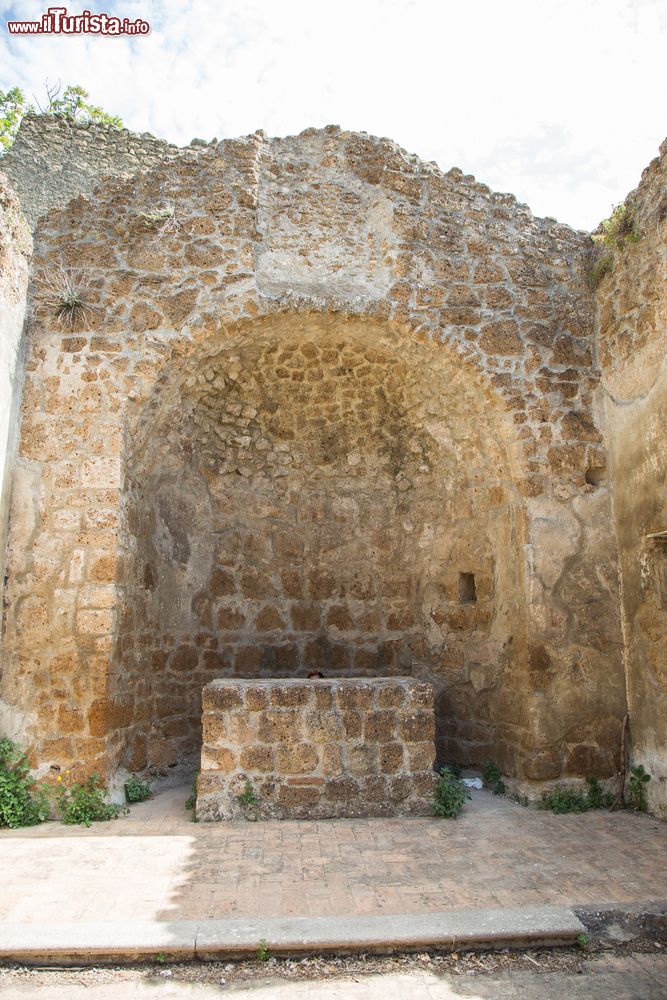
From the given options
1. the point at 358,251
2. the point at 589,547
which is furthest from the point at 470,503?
the point at 358,251

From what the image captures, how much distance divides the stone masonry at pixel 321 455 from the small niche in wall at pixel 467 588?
20 mm

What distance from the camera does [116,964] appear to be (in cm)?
311

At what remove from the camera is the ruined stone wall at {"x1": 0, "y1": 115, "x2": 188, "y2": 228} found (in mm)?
10789

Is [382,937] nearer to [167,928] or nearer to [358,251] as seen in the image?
[167,928]

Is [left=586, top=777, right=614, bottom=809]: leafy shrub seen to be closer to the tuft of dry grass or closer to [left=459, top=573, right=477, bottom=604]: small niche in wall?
[left=459, top=573, right=477, bottom=604]: small niche in wall

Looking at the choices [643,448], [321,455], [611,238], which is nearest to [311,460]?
[321,455]

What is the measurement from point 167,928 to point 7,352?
400 cm

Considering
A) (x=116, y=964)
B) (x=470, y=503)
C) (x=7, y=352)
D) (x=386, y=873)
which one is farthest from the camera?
(x=470, y=503)

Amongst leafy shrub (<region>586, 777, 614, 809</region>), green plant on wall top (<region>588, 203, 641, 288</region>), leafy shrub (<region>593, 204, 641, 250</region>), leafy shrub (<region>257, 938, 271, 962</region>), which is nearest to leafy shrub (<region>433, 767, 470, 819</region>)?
leafy shrub (<region>586, 777, 614, 809</region>)

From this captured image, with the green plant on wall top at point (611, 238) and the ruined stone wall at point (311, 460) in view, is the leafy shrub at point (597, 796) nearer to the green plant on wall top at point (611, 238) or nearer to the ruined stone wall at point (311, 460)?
the ruined stone wall at point (311, 460)

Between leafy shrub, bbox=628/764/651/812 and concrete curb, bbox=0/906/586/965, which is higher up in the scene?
leafy shrub, bbox=628/764/651/812

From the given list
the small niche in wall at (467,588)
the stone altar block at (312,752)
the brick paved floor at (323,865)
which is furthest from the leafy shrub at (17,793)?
the small niche in wall at (467,588)

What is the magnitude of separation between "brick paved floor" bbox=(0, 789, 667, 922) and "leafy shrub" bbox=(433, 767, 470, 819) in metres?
0.08

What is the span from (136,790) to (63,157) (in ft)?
31.4
